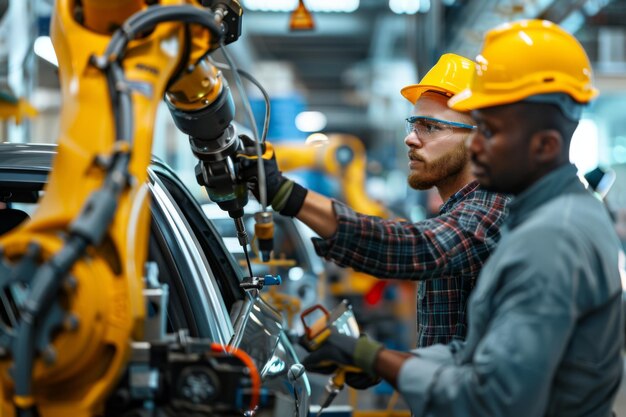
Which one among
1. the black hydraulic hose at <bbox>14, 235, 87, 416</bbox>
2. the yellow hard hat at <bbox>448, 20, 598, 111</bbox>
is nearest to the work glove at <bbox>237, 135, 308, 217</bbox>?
the yellow hard hat at <bbox>448, 20, 598, 111</bbox>

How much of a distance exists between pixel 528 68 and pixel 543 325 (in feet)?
2.30

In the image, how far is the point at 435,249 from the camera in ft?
10.4

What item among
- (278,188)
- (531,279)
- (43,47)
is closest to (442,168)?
(278,188)

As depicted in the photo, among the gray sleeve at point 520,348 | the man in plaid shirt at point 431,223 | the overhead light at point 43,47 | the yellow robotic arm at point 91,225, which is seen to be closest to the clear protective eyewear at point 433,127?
the man in plaid shirt at point 431,223

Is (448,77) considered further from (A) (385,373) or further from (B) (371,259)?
(A) (385,373)

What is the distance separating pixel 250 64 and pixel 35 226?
27.2m

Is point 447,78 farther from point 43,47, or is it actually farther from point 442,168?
point 43,47

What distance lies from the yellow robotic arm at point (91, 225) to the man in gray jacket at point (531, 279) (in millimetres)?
590

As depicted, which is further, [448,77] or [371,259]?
[448,77]

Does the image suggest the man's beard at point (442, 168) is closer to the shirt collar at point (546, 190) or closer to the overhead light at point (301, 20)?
the shirt collar at point (546, 190)

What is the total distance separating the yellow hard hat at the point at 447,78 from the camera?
393 cm

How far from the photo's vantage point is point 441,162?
3.83 metres

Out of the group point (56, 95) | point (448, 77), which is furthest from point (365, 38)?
point (448, 77)

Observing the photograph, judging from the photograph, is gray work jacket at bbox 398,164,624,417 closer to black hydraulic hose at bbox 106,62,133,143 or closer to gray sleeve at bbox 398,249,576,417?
gray sleeve at bbox 398,249,576,417
